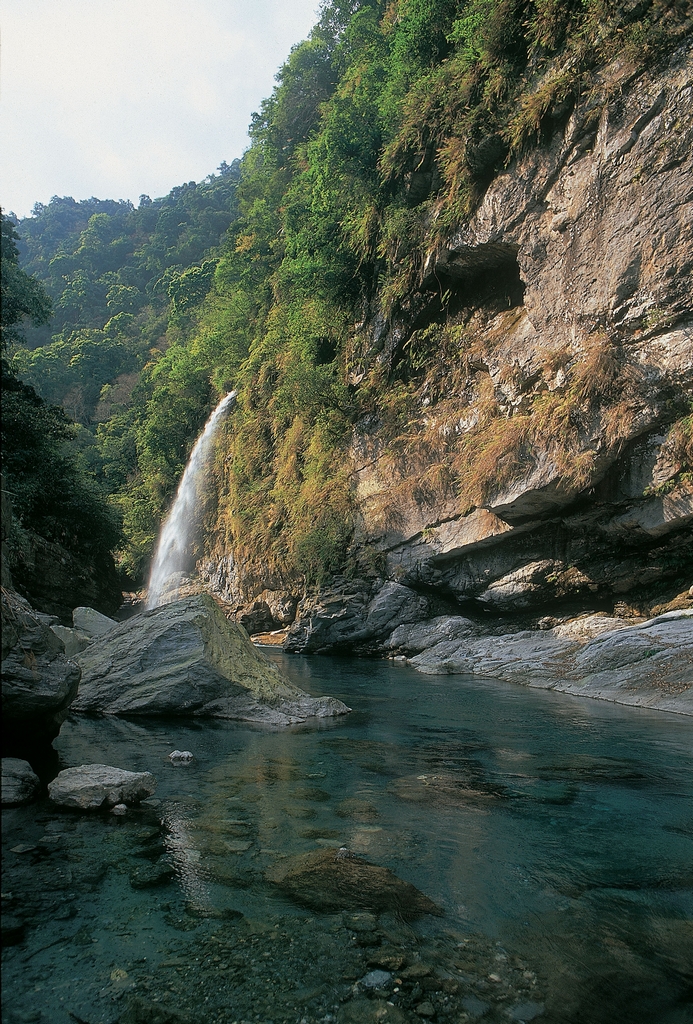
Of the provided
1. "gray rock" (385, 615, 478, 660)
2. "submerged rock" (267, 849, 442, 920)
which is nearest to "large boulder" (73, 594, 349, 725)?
"submerged rock" (267, 849, 442, 920)

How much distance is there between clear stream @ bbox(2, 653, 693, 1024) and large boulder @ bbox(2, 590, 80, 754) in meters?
0.41

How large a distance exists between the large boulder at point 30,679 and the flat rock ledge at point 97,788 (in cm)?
76

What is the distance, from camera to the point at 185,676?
7148 millimetres

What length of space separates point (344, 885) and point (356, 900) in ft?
0.53

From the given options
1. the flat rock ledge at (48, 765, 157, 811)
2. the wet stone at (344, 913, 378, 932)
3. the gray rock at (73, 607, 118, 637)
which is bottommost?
the wet stone at (344, 913, 378, 932)

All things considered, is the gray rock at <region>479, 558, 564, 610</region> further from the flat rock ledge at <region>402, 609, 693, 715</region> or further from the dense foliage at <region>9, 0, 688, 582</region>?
the dense foliage at <region>9, 0, 688, 582</region>

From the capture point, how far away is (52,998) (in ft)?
6.74

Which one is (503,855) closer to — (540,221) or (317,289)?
(540,221)

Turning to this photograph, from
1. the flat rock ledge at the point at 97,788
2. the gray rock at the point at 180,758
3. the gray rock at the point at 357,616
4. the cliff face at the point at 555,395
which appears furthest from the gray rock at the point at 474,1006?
the gray rock at the point at 357,616

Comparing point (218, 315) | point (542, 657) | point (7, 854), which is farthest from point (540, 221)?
point (218, 315)

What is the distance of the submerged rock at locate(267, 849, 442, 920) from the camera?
2762mm

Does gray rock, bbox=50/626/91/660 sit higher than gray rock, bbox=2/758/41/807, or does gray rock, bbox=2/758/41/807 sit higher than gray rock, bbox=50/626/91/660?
gray rock, bbox=50/626/91/660

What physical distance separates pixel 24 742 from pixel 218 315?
30.7 metres

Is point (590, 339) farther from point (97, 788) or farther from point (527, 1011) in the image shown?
point (527, 1011)
